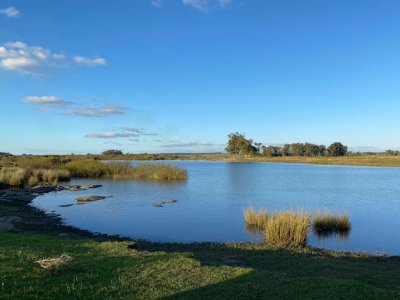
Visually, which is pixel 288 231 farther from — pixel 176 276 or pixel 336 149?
pixel 336 149

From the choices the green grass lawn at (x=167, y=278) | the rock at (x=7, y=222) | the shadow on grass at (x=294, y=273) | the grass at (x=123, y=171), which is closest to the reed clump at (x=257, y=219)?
the shadow on grass at (x=294, y=273)

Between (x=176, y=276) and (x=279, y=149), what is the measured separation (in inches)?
6374

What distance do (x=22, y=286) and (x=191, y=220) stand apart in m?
17.3

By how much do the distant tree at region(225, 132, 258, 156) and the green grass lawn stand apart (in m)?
140

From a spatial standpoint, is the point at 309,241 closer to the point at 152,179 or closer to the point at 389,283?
the point at 389,283

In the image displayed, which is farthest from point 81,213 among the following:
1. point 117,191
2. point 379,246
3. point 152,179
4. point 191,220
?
point 152,179

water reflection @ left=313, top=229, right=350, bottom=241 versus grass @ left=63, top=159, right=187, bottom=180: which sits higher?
grass @ left=63, top=159, right=187, bottom=180

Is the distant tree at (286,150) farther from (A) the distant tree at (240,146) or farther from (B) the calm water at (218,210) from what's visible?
(B) the calm water at (218,210)

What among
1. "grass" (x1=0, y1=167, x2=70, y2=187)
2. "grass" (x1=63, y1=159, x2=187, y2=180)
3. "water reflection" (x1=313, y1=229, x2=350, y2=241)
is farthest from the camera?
"grass" (x1=63, y1=159, x2=187, y2=180)

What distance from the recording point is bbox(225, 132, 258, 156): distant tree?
500ft

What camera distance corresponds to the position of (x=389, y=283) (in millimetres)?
10742

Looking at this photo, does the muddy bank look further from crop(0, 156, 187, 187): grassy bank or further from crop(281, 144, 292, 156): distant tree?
crop(281, 144, 292, 156): distant tree

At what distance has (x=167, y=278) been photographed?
902cm

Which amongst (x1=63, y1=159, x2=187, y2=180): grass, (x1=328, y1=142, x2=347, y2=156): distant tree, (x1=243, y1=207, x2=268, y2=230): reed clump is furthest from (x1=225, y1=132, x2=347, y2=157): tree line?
(x1=243, y1=207, x2=268, y2=230): reed clump
